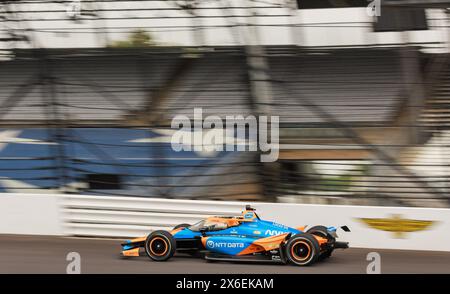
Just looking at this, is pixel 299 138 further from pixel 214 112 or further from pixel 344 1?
Answer: pixel 344 1

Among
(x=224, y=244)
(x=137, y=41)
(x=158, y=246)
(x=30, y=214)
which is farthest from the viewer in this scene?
(x=137, y=41)

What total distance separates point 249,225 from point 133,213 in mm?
2692

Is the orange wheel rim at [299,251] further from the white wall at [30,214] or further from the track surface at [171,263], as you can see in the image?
the white wall at [30,214]

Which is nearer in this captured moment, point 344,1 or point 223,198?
point 223,198

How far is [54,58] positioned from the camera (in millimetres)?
11492

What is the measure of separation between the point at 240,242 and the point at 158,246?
0.97 m

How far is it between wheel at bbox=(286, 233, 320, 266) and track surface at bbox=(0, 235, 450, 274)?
10 centimetres

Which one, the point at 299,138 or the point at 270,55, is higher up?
the point at 270,55

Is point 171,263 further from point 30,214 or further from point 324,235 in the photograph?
point 30,214

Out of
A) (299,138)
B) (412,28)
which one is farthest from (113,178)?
(412,28)

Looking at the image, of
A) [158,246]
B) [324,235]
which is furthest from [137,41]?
[324,235]

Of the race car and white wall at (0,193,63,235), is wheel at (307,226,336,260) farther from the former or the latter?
white wall at (0,193,63,235)

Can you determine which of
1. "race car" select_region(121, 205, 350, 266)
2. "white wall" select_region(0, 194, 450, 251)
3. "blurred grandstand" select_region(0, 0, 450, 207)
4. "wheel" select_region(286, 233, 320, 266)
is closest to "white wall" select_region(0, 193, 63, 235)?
"white wall" select_region(0, 194, 450, 251)

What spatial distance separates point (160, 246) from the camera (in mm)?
8789
